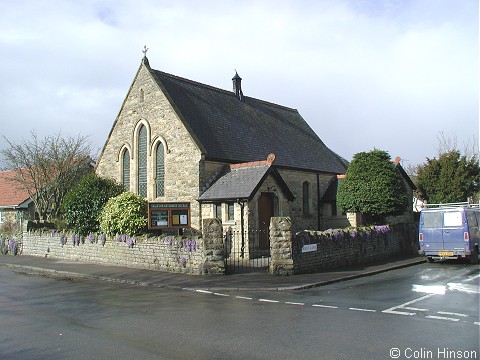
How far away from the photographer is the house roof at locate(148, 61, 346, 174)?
2311 cm

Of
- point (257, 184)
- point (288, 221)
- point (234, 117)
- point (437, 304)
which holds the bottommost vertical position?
point (437, 304)

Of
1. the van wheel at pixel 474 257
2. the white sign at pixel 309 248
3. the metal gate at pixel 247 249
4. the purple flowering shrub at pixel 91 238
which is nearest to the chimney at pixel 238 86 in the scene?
the metal gate at pixel 247 249

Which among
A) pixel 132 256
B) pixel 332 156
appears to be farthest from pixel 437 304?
pixel 332 156

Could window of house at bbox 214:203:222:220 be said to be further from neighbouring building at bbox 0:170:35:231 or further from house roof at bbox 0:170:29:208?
house roof at bbox 0:170:29:208

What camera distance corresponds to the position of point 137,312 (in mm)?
9656

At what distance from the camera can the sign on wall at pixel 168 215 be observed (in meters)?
17.5

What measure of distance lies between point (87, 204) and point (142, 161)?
184 inches

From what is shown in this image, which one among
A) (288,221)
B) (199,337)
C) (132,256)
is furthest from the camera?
(132,256)

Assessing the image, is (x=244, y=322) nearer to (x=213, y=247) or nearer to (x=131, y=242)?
(x=213, y=247)

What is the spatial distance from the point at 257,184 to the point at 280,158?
689 cm

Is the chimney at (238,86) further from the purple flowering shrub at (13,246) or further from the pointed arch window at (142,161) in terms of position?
the purple flowering shrub at (13,246)

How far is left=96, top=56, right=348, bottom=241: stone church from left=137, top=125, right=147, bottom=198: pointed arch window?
56 millimetres

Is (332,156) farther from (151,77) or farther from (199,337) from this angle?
(199,337)

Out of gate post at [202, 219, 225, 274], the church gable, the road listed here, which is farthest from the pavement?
the church gable
